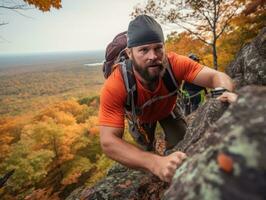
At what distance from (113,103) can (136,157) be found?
0.97 m

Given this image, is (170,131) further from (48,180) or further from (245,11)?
(48,180)

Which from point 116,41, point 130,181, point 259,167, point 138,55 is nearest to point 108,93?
point 138,55

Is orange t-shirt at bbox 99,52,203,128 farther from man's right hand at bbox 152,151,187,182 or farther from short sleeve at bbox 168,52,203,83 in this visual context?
man's right hand at bbox 152,151,187,182

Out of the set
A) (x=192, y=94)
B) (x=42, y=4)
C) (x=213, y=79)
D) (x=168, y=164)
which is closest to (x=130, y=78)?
(x=213, y=79)

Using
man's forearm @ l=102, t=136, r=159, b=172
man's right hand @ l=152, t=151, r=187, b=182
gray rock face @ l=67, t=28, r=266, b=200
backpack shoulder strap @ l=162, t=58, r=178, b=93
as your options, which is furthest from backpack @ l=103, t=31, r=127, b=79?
gray rock face @ l=67, t=28, r=266, b=200

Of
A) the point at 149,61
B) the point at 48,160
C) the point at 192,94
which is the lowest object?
the point at 48,160

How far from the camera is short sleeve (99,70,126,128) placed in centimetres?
316

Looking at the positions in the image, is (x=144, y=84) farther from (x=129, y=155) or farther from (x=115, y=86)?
(x=129, y=155)

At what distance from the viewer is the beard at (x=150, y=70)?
3710 mm

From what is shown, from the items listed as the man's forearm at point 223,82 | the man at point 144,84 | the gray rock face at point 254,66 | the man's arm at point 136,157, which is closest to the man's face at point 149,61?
the man at point 144,84

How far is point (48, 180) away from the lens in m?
26.6

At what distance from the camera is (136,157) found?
101 inches

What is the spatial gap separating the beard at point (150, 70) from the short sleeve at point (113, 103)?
1.00 feet

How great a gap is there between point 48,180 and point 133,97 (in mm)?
25349
